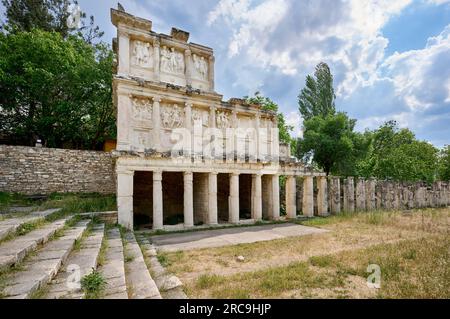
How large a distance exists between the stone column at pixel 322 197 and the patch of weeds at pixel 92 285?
550 inches

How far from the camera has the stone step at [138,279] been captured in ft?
11.6

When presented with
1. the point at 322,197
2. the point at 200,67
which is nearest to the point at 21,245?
the point at 200,67

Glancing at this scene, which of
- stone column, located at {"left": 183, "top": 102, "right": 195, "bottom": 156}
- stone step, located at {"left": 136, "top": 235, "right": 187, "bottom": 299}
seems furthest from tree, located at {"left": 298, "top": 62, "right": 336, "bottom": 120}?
stone step, located at {"left": 136, "top": 235, "right": 187, "bottom": 299}

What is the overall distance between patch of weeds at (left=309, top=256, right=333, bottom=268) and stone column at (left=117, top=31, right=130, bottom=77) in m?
10.6

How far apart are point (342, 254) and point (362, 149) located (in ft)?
49.9

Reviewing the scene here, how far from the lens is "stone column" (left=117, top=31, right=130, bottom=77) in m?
10.9

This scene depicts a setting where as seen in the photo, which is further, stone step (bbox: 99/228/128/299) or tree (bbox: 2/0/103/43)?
tree (bbox: 2/0/103/43)

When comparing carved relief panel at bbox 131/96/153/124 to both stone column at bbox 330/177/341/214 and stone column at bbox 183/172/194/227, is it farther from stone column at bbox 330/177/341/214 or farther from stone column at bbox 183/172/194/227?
stone column at bbox 330/177/341/214

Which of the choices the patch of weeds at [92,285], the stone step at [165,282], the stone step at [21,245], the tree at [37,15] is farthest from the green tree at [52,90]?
the patch of weeds at [92,285]

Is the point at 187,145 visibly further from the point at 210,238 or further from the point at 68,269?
the point at 68,269

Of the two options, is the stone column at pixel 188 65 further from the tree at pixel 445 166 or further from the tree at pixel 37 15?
the tree at pixel 445 166

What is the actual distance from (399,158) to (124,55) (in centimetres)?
2859

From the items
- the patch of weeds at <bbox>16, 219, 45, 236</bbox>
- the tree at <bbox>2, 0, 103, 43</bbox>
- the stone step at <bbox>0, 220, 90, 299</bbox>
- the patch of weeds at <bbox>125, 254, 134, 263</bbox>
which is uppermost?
the tree at <bbox>2, 0, 103, 43</bbox>
